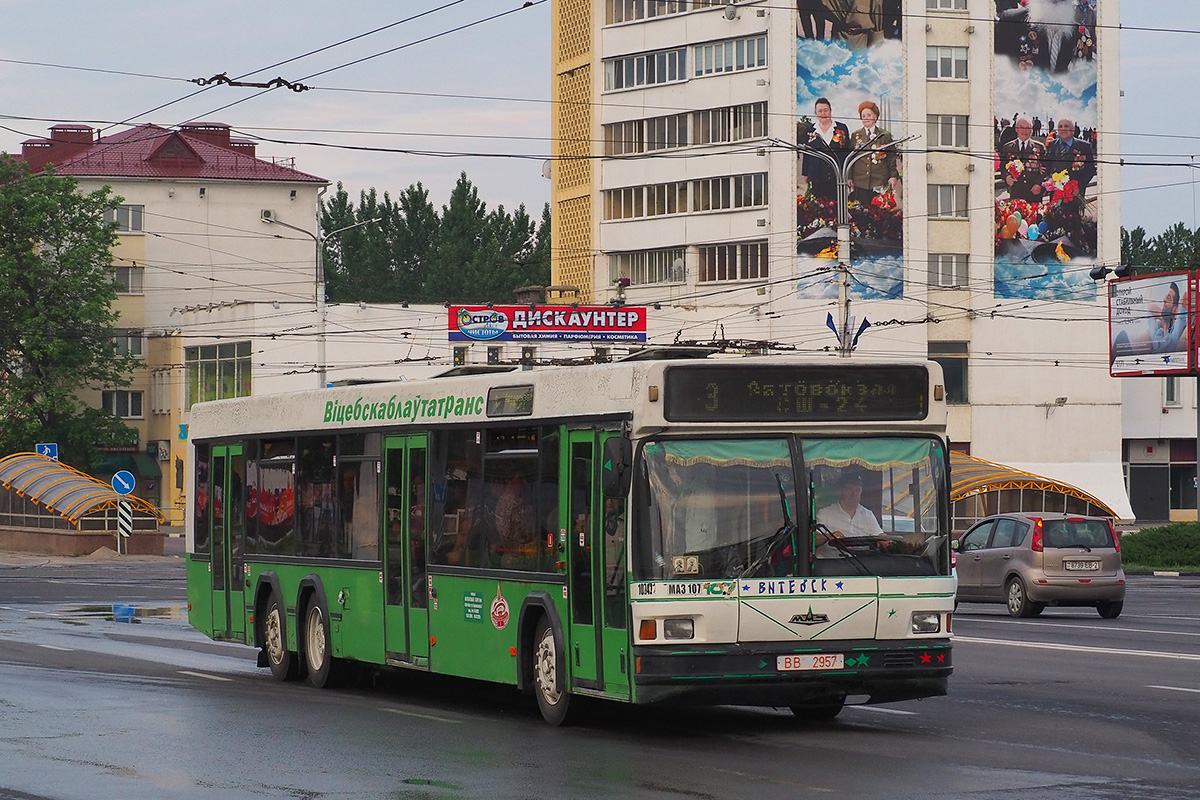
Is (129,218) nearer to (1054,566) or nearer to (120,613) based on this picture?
(120,613)

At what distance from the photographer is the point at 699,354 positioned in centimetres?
1356

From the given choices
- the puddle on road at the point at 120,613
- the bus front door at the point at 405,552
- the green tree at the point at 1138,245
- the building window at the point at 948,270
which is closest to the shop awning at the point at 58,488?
the puddle on road at the point at 120,613

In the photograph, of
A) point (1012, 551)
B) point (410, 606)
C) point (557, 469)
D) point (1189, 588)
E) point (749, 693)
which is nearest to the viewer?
point (749, 693)

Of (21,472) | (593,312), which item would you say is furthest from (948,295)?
(21,472)

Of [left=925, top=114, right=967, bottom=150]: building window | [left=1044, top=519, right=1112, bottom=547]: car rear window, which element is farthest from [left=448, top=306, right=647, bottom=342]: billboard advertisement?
[left=1044, top=519, right=1112, bottom=547]: car rear window

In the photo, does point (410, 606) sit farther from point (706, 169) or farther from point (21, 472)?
point (706, 169)

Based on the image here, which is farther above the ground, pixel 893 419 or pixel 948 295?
pixel 948 295

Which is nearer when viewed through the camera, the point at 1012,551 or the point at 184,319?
the point at 1012,551

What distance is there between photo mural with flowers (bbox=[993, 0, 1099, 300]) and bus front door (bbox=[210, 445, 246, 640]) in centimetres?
6359

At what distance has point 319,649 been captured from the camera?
17.3 meters

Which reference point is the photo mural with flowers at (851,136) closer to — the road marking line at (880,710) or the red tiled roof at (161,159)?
the red tiled roof at (161,159)

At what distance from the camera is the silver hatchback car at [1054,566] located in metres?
27.3

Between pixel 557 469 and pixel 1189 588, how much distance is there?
95.2 feet

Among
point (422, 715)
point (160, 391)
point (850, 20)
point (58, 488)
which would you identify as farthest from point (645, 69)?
point (422, 715)
